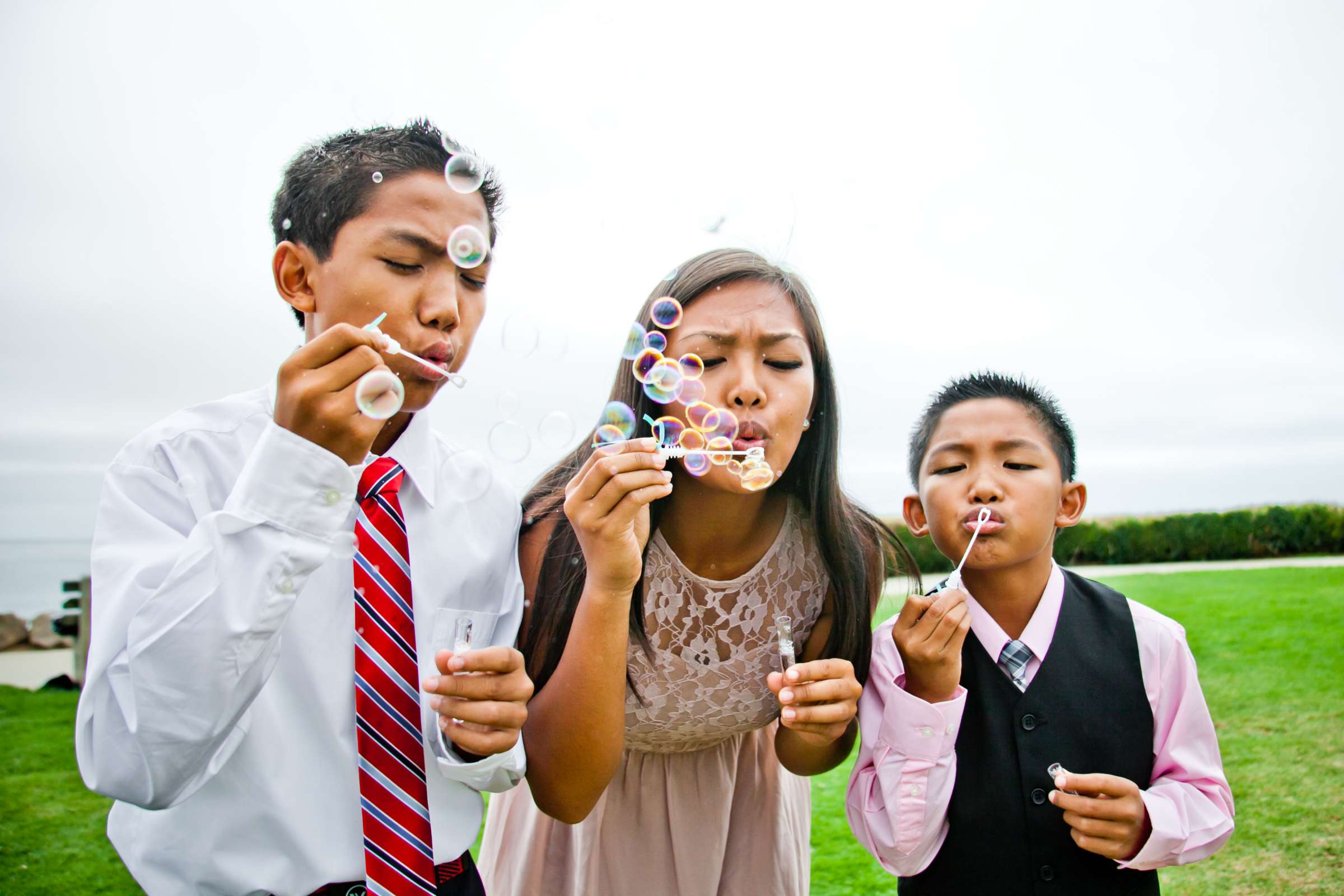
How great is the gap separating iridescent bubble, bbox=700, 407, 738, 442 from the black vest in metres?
0.86

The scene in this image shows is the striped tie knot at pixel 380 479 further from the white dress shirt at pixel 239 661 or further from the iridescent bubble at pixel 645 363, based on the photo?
the iridescent bubble at pixel 645 363

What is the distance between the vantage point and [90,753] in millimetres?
1341

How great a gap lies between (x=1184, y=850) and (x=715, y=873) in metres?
1.15

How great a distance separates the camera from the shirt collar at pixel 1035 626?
2082mm

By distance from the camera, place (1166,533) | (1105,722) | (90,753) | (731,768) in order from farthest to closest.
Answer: (1166,533) → (731,768) → (1105,722) → (90,753)

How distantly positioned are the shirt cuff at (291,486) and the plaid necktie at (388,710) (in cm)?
22

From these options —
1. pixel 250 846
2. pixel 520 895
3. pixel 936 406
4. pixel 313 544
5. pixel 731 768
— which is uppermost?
pixel 936 406

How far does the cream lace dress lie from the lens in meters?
2.27

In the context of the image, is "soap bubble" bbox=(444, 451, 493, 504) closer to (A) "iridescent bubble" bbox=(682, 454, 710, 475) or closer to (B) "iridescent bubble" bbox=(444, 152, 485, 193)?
(A) "iridescent bubble" bbox=(682, 454, 710, 475)

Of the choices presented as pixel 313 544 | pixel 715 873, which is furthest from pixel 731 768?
pixel 313 544

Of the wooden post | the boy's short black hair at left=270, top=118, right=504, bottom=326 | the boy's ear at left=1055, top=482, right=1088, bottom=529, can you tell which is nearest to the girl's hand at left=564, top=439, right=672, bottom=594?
the boy's short black hair at left=270, top=118, right=504, bottom=326

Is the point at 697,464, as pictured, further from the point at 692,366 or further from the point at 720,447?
the point at 692,366

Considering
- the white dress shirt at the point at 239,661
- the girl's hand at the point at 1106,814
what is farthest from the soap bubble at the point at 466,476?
the girl's hand at the point at 1106,814

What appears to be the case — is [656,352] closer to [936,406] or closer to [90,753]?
[936,406]
